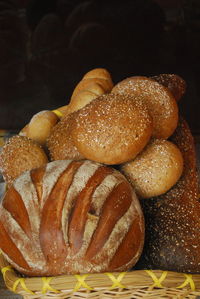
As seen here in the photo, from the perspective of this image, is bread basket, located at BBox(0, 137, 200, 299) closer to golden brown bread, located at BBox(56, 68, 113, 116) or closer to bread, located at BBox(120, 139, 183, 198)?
bread, located at BBox(120, 139, 183, 198)

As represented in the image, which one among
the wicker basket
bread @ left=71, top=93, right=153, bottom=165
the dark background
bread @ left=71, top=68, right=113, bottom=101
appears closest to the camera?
the wicker basket

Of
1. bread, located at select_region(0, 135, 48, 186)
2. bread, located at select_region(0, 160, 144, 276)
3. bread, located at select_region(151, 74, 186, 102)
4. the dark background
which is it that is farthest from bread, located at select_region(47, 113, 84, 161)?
the dark background

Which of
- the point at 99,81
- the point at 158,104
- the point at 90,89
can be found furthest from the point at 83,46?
the point at 158,104

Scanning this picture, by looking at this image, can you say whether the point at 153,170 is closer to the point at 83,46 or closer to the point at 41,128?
the point at 41,128

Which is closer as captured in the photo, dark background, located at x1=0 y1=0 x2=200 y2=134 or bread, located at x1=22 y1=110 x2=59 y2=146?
bread, located at x1=22 y1=110 x2=59 y2=146

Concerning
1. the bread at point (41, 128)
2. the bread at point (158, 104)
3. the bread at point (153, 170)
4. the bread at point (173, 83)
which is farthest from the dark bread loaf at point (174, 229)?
the bread at point (41, 128)

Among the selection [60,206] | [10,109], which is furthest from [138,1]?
[60,206]

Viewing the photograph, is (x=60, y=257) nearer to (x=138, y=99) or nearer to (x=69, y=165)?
(x=69, y=165)

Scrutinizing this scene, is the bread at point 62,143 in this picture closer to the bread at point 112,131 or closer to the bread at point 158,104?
the bread at point 112,131
